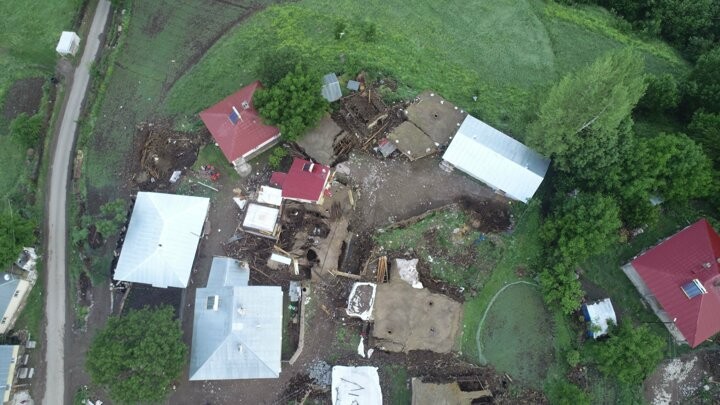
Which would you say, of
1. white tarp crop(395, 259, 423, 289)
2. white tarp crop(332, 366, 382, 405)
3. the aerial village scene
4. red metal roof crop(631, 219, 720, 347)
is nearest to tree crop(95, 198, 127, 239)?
the aerial village scene

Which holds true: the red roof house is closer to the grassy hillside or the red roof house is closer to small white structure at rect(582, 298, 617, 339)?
the grassy hillside

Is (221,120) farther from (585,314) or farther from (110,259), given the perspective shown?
(585,314)

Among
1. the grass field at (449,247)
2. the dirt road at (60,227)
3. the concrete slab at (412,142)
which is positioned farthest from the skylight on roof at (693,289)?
the dirt road at (60,227)

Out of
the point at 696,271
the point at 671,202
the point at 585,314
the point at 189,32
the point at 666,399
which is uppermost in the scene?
the point at 189,32

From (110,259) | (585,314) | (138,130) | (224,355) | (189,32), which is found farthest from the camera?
(189,32)

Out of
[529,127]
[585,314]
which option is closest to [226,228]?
[529,127]

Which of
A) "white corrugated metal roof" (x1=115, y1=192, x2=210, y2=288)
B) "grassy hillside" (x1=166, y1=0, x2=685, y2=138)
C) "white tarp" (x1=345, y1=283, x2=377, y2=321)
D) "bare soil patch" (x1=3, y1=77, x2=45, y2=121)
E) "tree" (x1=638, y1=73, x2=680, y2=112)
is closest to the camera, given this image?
"white tarp" (x1=345, y1=283, x2=377, y2=321)

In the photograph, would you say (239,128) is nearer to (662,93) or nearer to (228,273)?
(228,273)
